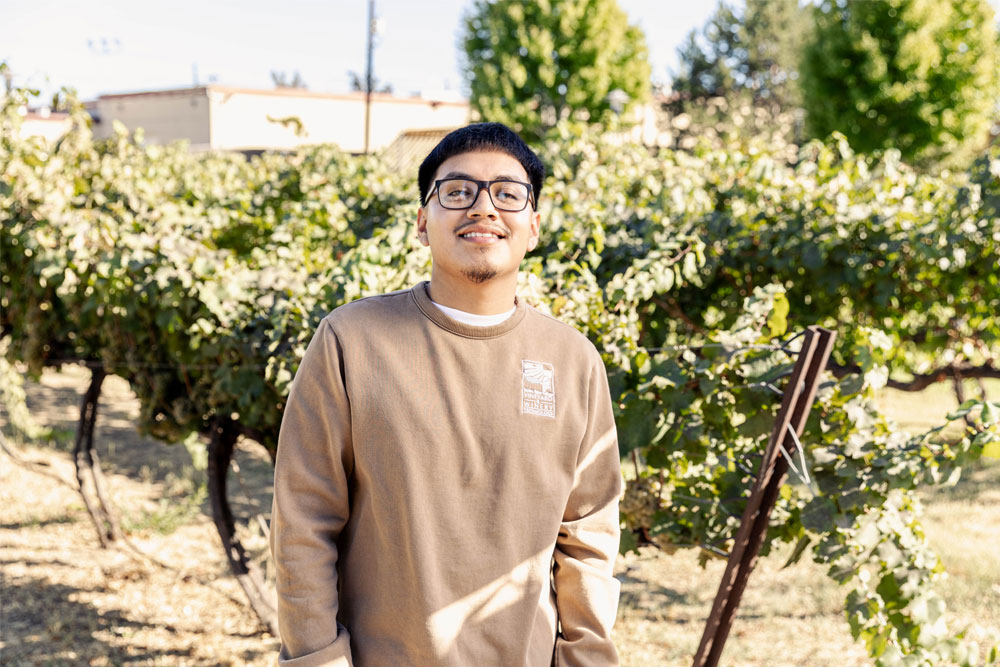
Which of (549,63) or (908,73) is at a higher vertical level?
(549,63)

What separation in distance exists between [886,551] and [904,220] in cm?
165

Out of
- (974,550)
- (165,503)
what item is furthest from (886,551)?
(165,503)

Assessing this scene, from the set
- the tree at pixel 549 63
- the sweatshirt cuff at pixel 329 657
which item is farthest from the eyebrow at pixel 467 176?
the tree at pixel 549 63

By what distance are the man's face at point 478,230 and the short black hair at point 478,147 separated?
13 mm

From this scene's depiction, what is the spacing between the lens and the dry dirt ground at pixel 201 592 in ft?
12.0

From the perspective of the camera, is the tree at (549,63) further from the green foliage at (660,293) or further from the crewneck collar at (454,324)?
the crewneck collar at (454,324)

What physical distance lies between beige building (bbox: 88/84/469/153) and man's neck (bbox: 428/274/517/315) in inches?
1181

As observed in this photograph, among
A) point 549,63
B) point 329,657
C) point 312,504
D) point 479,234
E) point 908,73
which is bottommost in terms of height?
point 329,657

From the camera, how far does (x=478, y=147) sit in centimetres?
140

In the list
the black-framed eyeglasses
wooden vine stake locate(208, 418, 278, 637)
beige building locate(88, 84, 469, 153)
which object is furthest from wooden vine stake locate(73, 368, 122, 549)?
beige building locate(88, 84, 469, 153)

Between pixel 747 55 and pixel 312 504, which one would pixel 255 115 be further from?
pixel 312 504

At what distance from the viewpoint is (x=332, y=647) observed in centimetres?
126

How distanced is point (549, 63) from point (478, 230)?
2569 cm

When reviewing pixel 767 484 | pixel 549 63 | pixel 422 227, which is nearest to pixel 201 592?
pixel 767 484
